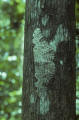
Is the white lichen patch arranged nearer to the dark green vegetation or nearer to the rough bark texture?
the rough bark texture

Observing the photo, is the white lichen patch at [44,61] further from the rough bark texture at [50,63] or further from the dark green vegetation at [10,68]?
the dark green vegetation at [10,68]

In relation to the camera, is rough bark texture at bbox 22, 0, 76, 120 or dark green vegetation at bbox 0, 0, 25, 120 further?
dark green vegetation at bbox 0, 0, 25, 120

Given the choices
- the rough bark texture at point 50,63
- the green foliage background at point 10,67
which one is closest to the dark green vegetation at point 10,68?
the green foliage background at point 10,67

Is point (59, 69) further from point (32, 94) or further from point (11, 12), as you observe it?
point (11, 12)

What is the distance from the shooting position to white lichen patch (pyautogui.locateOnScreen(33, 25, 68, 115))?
172 cm

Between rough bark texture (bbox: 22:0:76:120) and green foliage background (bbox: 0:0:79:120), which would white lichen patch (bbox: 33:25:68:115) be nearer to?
rough bark texture (bbox: 22:0:76:120)

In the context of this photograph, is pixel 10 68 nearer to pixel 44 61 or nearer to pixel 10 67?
pixel 10 67

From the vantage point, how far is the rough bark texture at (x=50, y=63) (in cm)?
172

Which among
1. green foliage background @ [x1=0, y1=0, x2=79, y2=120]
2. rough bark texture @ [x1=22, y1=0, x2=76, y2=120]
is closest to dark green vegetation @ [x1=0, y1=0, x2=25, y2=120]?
green foliage background @ [x1=0, y1=0, x2=79, y2=120]

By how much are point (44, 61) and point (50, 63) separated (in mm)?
42

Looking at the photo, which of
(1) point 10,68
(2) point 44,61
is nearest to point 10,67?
(1) point 10,68

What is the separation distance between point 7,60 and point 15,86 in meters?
0.74

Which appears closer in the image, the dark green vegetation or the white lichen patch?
the white lichen patch

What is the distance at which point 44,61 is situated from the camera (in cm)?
175
